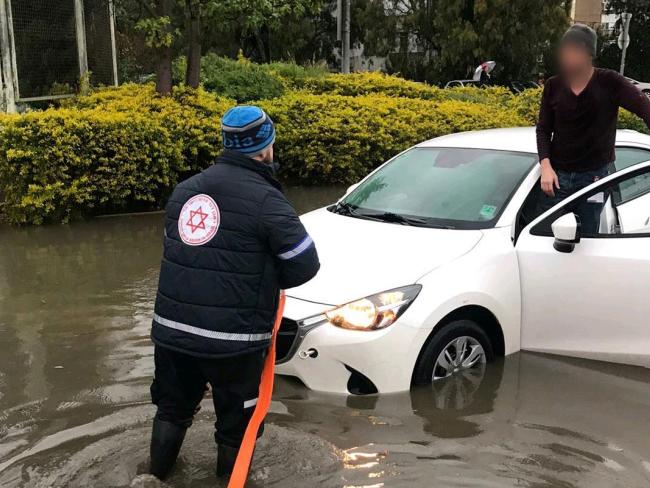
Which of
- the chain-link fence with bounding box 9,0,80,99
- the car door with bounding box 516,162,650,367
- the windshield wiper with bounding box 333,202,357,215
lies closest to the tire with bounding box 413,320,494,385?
the car door with bounding box 516,162,650,367

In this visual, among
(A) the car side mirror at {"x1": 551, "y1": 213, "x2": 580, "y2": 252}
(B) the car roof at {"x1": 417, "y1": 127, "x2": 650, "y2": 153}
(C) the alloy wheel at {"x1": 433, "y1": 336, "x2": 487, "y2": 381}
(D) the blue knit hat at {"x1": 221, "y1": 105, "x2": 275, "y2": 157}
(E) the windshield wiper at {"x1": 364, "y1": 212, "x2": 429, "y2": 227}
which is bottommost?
(C) the alloy wheel at {"x1": 433, "y1": 336, "x2": 487, "y2": 381}

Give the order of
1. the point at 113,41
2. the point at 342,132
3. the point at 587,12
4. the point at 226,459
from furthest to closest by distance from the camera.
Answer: the point at 587,12 → the point at 113,41 → the point at 342,132 → the point at 226,459

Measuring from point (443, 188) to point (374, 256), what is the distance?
1.02 m

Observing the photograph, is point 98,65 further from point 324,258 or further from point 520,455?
point 520,455

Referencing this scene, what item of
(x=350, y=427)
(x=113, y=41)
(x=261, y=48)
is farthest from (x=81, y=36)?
(x=261, y=48)

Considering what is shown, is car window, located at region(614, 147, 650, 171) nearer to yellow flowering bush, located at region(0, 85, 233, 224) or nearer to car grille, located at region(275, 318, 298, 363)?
car grille, located at region(275, 318, 298, 363)

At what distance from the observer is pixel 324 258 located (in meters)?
4.07

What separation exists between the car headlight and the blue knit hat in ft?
3.92

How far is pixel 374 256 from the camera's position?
156 inches

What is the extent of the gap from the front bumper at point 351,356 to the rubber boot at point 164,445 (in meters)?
0.85

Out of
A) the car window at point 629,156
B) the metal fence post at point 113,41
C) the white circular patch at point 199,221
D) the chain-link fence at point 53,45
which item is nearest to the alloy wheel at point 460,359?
the white circular patch at point 199,221

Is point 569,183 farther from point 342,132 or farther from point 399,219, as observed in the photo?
point 342,132

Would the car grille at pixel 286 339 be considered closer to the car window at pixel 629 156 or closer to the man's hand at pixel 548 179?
the man's hand at pixel 548 179

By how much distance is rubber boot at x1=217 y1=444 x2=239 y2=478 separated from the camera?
2932mm
